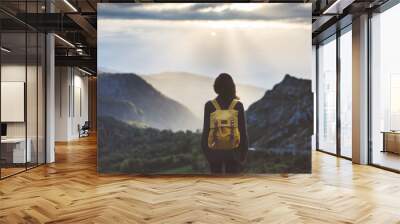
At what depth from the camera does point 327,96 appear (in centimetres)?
1059

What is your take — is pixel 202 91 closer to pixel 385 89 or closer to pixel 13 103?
pixel 13 103

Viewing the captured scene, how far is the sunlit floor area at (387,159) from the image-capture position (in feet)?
23.7

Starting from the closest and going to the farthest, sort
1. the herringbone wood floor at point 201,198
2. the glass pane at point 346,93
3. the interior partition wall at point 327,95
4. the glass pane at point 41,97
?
the herringbone wood floor at point 201,198, the glass pane at point 41,97, the glass pane at point 346,93, the interior partition wall at point 327,95


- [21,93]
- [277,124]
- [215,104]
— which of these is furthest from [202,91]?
[21,93]

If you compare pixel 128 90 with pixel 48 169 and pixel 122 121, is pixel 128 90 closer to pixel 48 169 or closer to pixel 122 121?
pixel 122 121

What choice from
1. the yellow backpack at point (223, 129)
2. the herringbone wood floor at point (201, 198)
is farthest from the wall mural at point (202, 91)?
the herringbone wood floor at point (201, 198)

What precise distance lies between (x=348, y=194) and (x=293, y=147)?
5.24ft

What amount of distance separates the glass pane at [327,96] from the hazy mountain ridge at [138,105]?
16.9 ft

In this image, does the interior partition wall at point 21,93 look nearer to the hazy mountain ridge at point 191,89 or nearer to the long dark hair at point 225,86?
the hazy mountain ridge at point 191,89

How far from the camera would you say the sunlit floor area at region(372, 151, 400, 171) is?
23.7 ft

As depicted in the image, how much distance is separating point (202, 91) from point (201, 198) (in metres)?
2.21

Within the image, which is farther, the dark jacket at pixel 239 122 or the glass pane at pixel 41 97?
the glass pane at pixel 41 97

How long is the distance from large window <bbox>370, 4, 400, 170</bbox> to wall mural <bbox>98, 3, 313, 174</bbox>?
78.0 inches

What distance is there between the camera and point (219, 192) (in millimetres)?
5230
